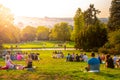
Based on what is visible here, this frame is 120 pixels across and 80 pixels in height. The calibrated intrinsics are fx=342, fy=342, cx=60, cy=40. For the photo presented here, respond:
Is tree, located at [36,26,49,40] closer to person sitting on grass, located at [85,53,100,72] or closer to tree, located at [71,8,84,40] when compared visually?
tree, located at [71,8,84,40]

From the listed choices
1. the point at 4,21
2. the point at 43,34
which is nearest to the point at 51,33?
the point at 43,34

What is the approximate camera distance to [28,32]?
541 feet

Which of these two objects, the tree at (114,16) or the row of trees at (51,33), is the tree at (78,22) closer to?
the tree at (114,16)

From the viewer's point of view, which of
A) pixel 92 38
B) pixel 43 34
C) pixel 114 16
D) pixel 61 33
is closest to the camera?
pixel 92 38

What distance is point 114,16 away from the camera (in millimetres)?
80750

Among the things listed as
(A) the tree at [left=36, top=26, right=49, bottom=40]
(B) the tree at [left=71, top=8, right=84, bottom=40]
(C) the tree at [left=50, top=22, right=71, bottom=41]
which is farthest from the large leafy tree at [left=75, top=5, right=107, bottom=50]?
(A) the tree at [left=36, top=26, right=49, bottom=40]

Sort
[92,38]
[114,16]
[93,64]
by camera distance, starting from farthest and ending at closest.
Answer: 1. [114,16]
2. [92,38]
3. [93,64]

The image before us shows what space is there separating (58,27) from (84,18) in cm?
4952

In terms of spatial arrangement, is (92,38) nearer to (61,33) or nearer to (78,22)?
(78,22)

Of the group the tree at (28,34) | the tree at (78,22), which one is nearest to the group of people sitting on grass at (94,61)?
the tree at (78,22)

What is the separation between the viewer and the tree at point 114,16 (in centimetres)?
7928

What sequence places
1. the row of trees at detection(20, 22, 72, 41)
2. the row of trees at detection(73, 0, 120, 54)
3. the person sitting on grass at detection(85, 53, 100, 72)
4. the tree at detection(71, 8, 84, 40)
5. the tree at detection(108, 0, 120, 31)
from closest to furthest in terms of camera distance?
the person sitting on grass at detection(85, 53, 100, 72)
the row of trees at detection(73, 0, 120, 54)
the tree at detection(108, 0, 120, 31)
the tree at detection(71, 8, 84, 40)
the row of trees at detection(20, 22, 72, 41)

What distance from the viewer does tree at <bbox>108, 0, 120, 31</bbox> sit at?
79281 mm

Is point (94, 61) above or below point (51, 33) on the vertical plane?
below
